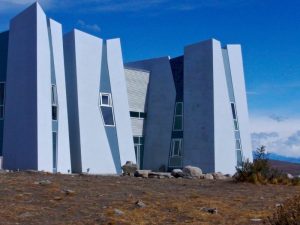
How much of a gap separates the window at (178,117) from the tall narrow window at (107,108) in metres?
6.18

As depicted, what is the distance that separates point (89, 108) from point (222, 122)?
939 cm

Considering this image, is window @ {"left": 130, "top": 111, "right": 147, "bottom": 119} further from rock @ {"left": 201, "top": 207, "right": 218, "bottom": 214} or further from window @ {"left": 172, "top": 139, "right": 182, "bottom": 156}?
rock @ {"left": 201, "top": 207, "right": 218, "bottom": 214}

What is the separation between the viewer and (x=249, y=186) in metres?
17.3

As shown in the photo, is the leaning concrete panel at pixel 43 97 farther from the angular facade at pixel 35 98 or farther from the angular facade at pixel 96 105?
the angular facade at pixel 96 105

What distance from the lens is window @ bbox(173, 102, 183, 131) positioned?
3794 centimetres

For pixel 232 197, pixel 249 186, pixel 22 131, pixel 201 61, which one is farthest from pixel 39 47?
pixel 232 197

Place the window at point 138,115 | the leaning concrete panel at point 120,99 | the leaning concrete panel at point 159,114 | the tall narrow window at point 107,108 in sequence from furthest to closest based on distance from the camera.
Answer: the leaning concrete panel at point 159,114
the window at point 138,115
the leaning concrete panel at point 120,99
the tall narrow window at point 107,108

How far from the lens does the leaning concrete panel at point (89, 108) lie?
31344mm

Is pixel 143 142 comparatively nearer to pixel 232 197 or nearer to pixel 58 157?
pixel 58 157

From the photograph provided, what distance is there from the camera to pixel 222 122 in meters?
35.6

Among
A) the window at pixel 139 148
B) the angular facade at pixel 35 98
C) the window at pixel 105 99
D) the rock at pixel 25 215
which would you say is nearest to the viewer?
the rock at pixel 25 215

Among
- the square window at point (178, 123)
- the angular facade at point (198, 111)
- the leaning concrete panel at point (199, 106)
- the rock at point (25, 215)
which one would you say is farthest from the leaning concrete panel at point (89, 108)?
the rock at point (25, 215)

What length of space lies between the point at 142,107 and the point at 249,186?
22607mm

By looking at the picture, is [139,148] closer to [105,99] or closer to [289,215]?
[105,99]
